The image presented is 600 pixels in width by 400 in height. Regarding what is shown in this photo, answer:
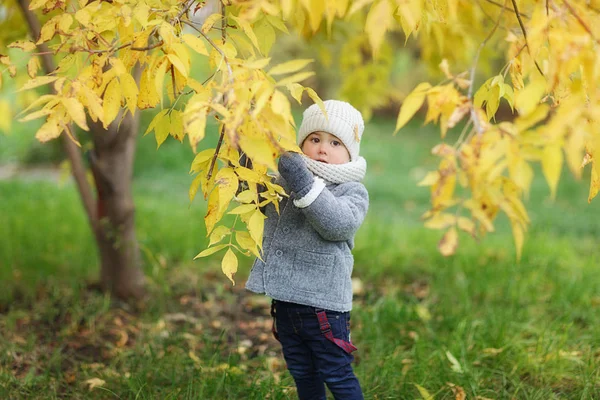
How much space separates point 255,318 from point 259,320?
4 cm

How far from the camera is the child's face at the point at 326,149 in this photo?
214cm

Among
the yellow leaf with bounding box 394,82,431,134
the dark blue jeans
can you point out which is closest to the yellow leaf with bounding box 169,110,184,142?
the yellow leaf with bounding box 394,82,431,134

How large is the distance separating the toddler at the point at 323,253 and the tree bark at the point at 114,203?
160 centimetres

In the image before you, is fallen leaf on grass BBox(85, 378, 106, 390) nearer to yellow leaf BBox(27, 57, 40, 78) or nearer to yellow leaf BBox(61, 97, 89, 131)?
yellow leaf BBox(27, 57, 40, 78)

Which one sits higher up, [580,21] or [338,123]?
[580,21]

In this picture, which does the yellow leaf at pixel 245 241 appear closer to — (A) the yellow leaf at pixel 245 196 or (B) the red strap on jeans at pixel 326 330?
(A) the yellow leaf at pixel 245 196

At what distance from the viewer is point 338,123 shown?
210cm

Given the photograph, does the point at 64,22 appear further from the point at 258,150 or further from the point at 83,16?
the point at 258,150

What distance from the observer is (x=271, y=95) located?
1.41 metres

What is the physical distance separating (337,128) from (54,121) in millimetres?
938

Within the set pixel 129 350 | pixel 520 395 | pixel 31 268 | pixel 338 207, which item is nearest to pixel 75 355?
pixel 129 350

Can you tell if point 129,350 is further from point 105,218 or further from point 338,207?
point 338,207

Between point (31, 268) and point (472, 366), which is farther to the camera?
point (31, 268)

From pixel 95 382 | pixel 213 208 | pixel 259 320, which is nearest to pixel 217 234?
pixel 213 208
